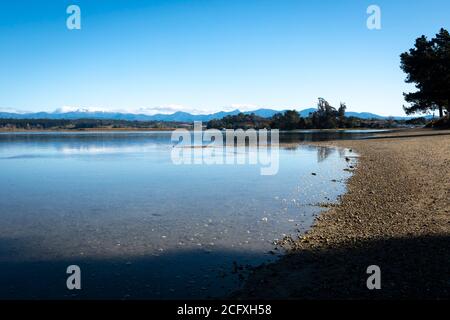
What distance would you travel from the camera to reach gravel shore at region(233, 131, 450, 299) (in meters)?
7.30

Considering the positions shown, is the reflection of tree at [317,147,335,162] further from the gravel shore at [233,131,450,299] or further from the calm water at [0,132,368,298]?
the gravel shore at [233,131,450,299]

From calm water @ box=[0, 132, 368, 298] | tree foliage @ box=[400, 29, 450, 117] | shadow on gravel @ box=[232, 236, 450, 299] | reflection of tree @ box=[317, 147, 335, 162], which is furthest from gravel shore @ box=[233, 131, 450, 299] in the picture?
tree foliage @ box=[400, 29, 450, 117]

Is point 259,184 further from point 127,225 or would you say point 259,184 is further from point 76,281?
point 76,281

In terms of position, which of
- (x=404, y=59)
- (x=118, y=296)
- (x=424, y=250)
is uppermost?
(x=404, y=59)

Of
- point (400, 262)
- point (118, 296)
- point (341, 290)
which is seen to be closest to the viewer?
point (341, 290)

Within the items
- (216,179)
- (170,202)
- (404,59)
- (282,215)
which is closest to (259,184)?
(216,179)

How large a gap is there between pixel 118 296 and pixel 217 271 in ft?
7.50

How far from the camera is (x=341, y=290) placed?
731 cm

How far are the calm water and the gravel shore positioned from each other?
0.85 metres

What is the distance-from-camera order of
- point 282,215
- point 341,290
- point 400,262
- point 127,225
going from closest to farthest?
point 341,290
point 400,262
point 127,225
point 282,215

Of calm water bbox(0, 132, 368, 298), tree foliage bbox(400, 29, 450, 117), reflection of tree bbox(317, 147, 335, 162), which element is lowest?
calm water bbox(0, 132, 368, 298)

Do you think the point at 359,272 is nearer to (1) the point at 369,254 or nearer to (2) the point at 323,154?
(1) the point at 369,254

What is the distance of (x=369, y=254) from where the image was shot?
29.9ft

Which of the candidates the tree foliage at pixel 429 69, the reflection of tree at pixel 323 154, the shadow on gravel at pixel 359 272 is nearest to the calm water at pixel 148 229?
the shadow on gravel at pixel 359 272
